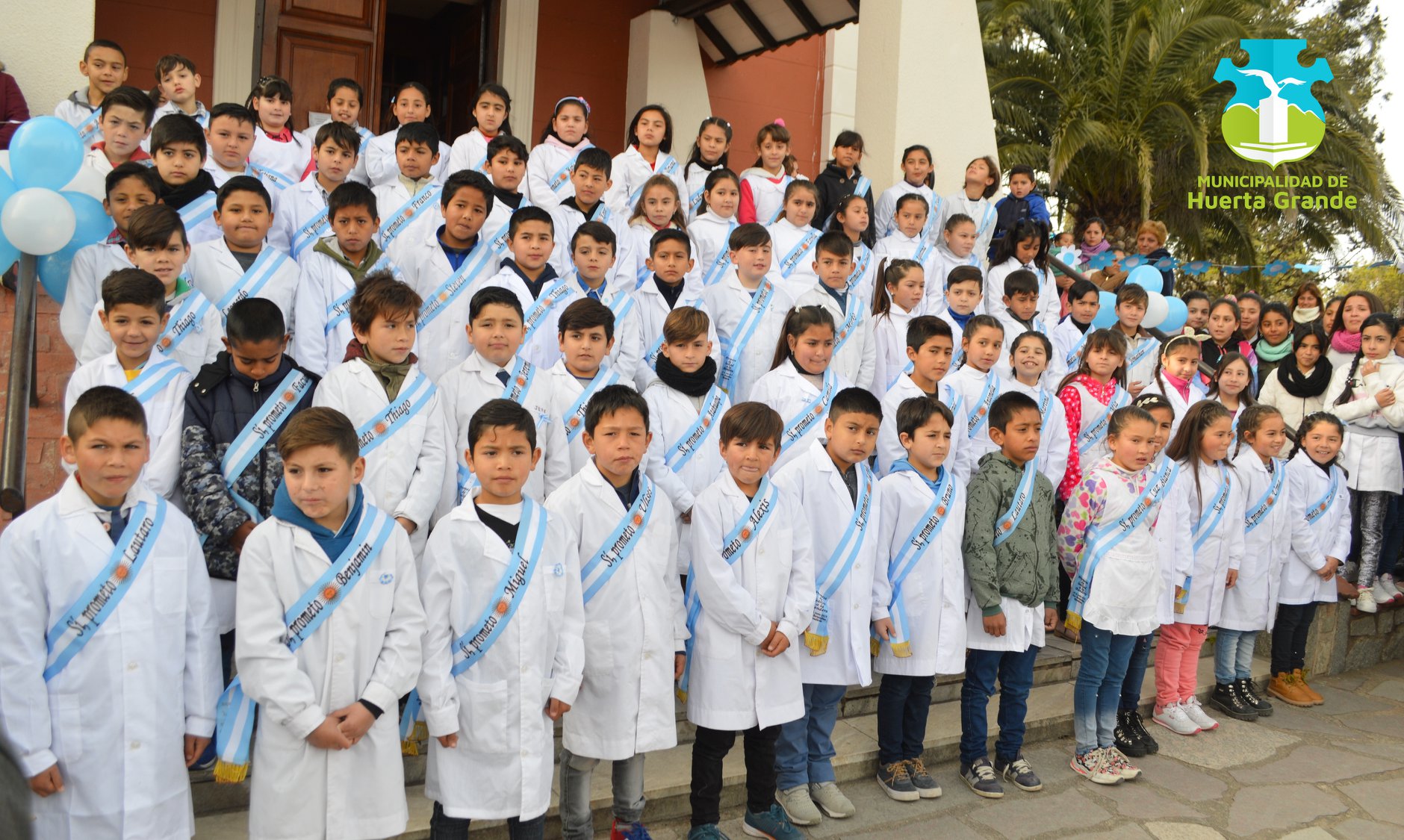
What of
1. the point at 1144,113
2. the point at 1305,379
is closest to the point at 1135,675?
the point at 1305,379

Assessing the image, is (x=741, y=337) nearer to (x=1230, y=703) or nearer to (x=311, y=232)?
(x=311, y=232)

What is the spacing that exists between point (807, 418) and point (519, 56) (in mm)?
6990

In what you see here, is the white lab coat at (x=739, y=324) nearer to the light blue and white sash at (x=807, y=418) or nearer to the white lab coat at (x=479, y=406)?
the light blue and white sash at (x=807, y=418)

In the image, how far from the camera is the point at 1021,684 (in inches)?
191

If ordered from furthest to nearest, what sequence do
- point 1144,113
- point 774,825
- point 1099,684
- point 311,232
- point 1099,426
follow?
point 1144,113, point 1099,426, point 311,232, point 1099,684, point 774,825

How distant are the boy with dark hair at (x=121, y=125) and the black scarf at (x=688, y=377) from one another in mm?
2862

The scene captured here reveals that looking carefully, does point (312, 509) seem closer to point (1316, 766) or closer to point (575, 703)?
point (575, 703)

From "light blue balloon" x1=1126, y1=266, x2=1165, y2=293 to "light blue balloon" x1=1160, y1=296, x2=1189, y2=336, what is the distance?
157mm

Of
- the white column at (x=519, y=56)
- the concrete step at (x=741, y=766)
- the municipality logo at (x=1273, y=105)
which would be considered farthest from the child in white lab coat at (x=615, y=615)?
the municipality logo at (x=1273, y=105)

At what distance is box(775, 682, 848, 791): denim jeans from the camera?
4363 millimetres

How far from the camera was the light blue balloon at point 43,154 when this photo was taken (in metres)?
4.37

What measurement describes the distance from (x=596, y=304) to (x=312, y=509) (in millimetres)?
1861

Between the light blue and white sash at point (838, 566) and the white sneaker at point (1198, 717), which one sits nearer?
the light blue and white sash at point (838, 566)

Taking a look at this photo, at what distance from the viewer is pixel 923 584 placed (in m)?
4.65
